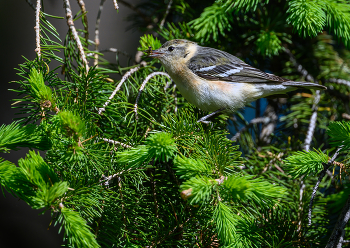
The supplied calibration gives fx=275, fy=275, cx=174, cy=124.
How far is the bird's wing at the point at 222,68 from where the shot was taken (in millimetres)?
1921

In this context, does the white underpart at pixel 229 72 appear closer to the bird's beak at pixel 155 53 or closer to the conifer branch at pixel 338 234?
the bird's beak at pixel 155 53

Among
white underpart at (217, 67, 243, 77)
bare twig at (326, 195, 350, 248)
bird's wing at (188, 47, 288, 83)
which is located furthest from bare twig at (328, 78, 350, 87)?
bare twig at (326, 195, 350, 248)

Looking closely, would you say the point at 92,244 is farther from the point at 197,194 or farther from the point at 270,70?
the point at 270,70

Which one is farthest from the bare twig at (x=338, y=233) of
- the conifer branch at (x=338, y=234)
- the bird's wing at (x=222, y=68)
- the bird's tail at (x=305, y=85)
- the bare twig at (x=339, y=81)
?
the bare twig at (x=339, y=81)

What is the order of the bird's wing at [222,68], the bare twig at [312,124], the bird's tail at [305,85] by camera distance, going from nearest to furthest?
1. the bird's tail at [305,85]
2. the bare twig at [312,124]
3. the bird's wing at [222,68]

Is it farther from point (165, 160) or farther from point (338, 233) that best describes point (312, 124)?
point (165, 160)

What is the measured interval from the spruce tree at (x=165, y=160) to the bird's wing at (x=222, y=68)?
4.3 inches

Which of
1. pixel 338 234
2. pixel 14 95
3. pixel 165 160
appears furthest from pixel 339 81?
pixel 14 95

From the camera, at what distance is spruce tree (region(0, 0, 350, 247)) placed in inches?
35.1

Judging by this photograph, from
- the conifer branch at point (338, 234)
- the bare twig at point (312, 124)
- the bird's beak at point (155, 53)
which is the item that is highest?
the bird's beak at point (155, 53)

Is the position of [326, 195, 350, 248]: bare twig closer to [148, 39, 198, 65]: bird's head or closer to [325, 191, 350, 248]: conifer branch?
[325, 191, 350, 248]: conifer branch

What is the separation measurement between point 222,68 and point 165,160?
3.05ft

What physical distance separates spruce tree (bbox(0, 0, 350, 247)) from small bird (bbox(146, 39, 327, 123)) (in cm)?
10

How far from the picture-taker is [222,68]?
76.6 inches
